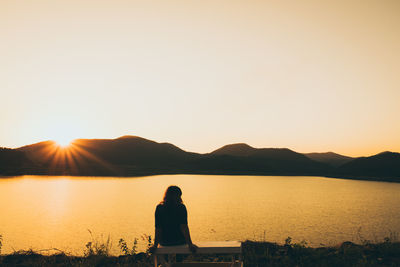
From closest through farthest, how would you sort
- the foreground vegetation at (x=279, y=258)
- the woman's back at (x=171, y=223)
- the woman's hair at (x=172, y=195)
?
the woman's hair at (x=172, y=195) → the woman's back at (x=171, y=223) → the foreground vegetation at (x=279, y=258)

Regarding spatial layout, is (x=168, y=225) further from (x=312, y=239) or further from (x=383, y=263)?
(x=312, y=239)

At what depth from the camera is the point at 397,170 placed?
197000mm

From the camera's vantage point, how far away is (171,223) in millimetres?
6535

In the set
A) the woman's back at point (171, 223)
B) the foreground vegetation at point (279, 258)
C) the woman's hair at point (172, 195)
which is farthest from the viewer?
the foreground vegetation at point (279, 258)

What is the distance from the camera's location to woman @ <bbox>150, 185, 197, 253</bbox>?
6.46m

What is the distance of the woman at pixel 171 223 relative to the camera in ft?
21.2

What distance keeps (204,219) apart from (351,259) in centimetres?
2189

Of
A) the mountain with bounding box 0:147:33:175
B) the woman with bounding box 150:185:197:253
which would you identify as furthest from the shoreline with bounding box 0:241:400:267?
the mountain with bounding box 0:147:33:175

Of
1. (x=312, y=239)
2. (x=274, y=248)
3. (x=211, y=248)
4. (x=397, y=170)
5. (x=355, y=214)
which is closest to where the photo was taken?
(x=211, y=248)

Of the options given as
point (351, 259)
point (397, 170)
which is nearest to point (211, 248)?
point (351, 259)

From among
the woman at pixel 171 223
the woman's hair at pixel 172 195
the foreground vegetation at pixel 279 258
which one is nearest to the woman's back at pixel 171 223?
the woman at pixel 171 223

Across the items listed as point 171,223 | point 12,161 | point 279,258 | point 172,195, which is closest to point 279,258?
point 279,258

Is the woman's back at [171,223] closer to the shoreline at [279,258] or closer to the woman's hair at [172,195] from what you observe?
the woman's hair at [172,195]

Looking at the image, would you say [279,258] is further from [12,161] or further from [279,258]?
[12,161]
